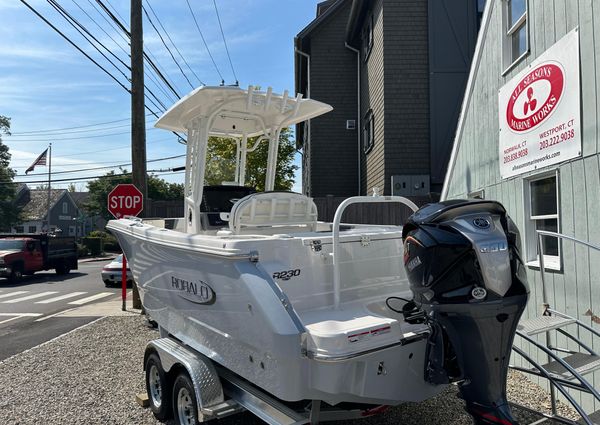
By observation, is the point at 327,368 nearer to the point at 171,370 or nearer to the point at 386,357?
the point at 386,357

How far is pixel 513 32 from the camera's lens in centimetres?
552

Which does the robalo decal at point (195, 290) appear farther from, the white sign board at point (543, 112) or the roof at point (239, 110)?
the white sign board at point (543, 112)

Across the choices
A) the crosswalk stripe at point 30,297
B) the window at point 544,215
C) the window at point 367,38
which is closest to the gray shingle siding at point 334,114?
the window at point 367,38

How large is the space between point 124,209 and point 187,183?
5329mm

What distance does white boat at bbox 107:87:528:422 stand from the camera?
268 cm

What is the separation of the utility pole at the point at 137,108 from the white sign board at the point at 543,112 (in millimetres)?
7201

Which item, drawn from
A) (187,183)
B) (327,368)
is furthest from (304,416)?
(187,183)

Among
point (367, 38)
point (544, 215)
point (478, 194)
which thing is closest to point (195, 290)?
point (544, 215)

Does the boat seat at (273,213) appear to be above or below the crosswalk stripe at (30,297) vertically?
above

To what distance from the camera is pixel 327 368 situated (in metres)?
2.62

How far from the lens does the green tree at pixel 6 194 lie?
123 feet

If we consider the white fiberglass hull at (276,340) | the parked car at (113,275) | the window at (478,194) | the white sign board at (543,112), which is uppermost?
the white sign board at (543,112)

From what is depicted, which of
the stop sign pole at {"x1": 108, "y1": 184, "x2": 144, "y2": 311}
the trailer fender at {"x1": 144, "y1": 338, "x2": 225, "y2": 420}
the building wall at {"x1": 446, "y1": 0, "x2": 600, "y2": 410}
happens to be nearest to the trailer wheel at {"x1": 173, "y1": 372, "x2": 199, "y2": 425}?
the trailer fender at {"x1": 144, "y1": 338, "x2": 225, "y2": 420}

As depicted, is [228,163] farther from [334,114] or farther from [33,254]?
[33,254]
